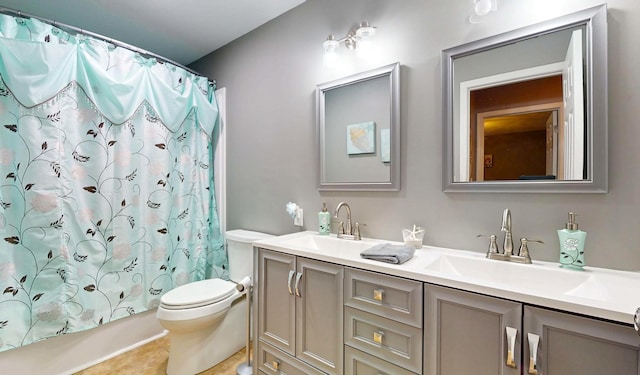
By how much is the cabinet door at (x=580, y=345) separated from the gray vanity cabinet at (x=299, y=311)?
688 millimetres

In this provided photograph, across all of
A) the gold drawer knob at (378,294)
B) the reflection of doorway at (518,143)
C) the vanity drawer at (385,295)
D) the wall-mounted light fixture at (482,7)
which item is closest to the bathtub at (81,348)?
the vanity drawer at (385,295)

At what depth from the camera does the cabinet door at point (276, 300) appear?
1.38m

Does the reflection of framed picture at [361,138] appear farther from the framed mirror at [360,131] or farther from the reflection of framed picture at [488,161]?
the reflection of framed picture at [488,161]

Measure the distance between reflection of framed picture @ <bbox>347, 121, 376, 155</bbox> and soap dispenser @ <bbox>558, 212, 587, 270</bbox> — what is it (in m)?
0.94

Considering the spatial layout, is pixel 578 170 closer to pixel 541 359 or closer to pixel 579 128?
pixel 579 128

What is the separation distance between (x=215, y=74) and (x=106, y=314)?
2.17 meters

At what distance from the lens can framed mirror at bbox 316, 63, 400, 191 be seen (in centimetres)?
151

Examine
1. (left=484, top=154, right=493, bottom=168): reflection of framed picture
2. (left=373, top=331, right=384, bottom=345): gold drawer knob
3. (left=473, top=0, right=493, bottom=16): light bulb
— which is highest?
(left=473, top=0, right=493, bottom=16): light bulb

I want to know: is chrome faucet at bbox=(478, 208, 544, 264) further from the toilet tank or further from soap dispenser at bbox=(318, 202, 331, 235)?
the toilet tank

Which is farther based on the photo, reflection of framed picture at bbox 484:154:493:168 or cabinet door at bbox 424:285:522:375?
reflection of framed picture at bbox 484:154:493:168

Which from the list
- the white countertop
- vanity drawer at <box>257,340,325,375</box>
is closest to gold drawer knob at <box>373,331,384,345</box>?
the white countertop

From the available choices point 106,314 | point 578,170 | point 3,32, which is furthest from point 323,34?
point 106,314

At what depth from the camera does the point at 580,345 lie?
2.40 ft

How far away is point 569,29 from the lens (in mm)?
1073
